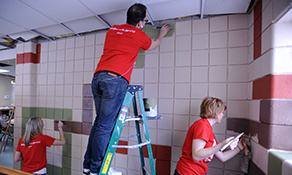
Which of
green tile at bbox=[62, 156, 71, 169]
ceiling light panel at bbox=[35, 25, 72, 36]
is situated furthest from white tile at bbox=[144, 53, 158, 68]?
green tile at bbox=[62, 156, 71, 169]

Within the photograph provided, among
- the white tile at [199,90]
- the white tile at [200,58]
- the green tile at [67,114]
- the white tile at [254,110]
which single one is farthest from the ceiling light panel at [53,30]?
the white tile at [254,110]

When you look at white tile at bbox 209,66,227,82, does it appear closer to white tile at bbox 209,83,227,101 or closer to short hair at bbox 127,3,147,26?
white tile at bbox 209,83,227,101

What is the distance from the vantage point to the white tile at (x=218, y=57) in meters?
1.49

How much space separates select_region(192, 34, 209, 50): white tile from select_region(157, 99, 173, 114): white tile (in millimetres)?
627

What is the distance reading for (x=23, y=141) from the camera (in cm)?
170

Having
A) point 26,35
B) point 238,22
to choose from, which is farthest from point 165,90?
point 26,35

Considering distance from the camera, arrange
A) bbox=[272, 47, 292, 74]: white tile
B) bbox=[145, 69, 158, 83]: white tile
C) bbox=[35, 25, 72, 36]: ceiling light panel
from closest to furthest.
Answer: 1. bbox=[272, 47, 292, 74]: white tile
2. bbox=[145, 69, 158, 83]: white tile
3. bbox=[35, 25, 72, 36]: ceiling light panel

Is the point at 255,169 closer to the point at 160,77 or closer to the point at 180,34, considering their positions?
the point at 160,77

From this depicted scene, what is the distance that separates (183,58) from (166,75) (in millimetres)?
255

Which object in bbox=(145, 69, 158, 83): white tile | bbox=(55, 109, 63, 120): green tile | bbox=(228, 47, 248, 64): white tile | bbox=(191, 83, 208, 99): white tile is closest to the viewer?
bbox=(228, 47, 248, 64): white tile

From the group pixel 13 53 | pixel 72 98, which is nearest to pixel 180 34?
pixel 72 98

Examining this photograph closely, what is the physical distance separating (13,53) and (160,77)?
2896 mm

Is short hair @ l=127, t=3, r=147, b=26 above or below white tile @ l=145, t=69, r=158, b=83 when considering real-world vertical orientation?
above

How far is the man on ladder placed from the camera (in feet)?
3.60
